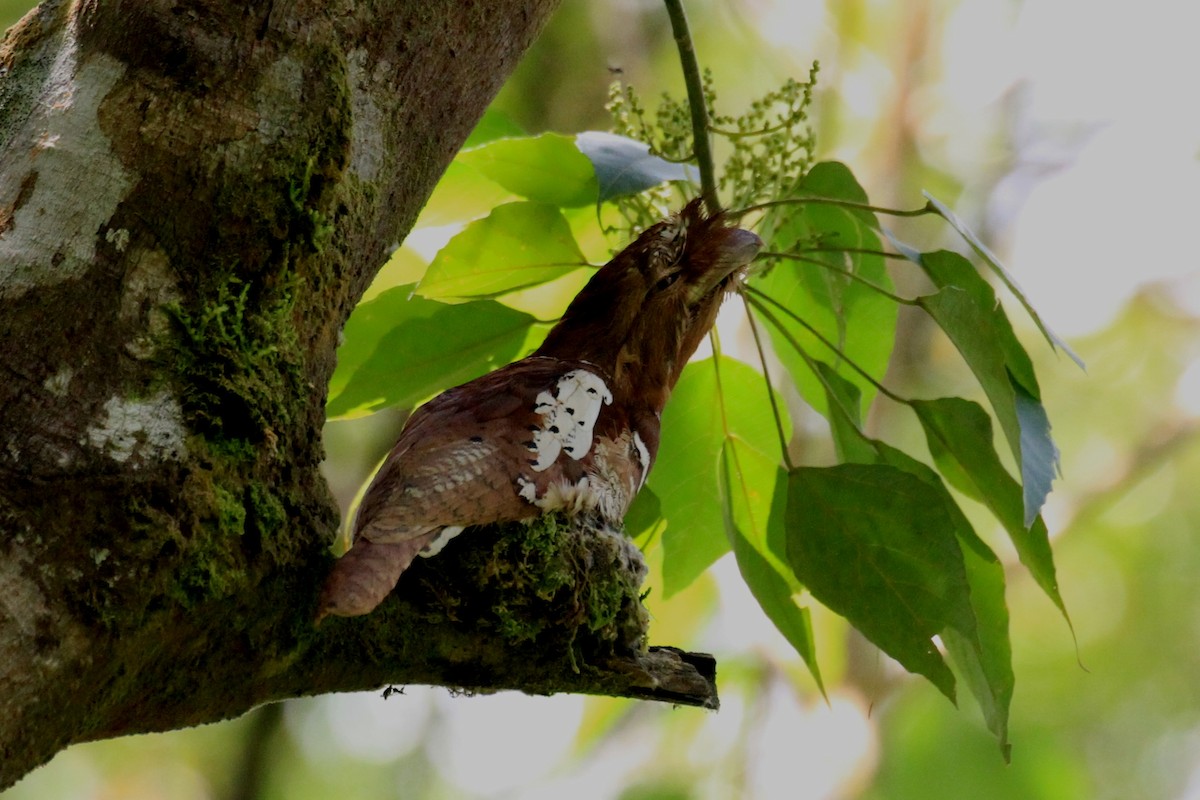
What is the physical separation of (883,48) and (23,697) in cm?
726

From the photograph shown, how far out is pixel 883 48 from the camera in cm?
756

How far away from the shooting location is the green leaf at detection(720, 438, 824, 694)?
2301mm

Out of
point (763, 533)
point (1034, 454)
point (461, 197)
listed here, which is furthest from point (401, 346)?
point (1034, 454)

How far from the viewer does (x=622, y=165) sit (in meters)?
2.19

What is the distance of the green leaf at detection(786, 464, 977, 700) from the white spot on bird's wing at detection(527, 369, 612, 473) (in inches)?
15.8

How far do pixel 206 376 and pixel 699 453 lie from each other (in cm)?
134

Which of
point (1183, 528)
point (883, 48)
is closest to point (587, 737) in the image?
point (883, 48)

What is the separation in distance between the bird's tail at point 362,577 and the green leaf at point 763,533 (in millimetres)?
910

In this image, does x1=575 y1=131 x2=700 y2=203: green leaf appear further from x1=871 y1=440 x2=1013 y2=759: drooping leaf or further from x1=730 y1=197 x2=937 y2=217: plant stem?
x1=871 y1=440 x2=1013 y2=759: drooping leaf

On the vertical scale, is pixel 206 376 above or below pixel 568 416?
below

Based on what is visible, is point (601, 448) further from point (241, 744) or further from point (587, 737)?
point (241, 744)

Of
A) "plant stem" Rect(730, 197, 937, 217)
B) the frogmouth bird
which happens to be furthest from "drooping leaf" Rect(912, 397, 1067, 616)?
the frogmouth bird

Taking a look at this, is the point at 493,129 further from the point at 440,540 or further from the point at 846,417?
the point at 440,540

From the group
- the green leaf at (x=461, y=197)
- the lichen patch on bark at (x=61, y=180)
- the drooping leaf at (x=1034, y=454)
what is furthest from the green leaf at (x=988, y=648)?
the lichen patch on bark at (x=61, y=180)
